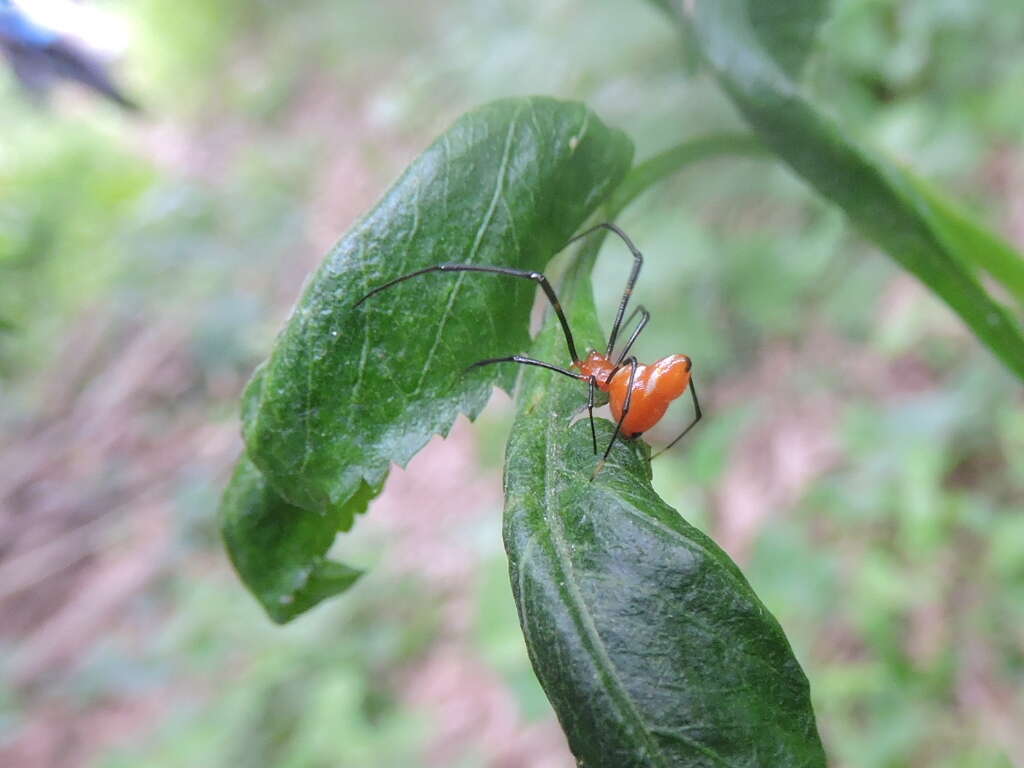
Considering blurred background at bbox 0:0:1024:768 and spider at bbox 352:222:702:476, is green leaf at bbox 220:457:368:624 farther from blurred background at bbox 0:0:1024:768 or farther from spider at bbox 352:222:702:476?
blurred background at bbox 0:0:1024:768

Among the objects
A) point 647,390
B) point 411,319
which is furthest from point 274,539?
point 647,390

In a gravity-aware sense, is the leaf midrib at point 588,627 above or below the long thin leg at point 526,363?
below

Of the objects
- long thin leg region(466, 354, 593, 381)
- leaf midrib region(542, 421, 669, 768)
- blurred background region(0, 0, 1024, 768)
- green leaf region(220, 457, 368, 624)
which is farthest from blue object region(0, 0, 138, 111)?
leaf midrib region(542, 421, 669, 768)

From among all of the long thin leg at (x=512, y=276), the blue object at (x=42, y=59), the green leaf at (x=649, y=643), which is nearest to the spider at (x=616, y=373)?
the long thin leg at (x=512, y=276)

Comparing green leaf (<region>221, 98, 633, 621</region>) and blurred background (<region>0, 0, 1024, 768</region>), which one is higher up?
blurred background (<region>0, 0, 1024, 768</region>)

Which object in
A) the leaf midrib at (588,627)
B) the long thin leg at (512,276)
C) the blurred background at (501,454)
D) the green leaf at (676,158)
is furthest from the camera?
the blurred background at (501,454)

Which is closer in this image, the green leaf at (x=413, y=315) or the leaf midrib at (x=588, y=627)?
the leaf midrib at (x=588, y=627)

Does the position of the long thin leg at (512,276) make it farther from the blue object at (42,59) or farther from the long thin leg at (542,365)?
the blue object at (42,59)

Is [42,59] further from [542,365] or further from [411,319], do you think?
[542,365]
